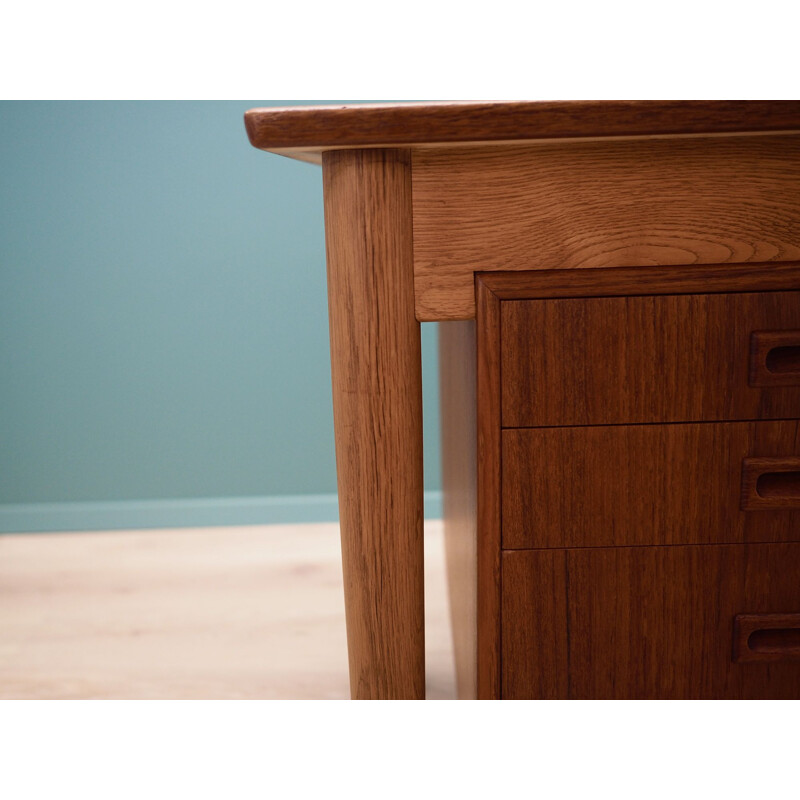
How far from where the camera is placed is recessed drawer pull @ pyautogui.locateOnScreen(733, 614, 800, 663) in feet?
2.21

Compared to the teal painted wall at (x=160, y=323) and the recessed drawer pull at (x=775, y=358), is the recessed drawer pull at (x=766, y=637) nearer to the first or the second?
the recessed drawer pull at (x=775, y=358)

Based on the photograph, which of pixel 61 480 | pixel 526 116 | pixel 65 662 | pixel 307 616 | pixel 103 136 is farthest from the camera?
pixel 61 480

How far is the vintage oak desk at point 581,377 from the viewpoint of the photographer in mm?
598

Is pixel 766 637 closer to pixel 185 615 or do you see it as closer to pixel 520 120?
pixel 520 120

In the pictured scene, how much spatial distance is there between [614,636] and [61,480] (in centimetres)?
129

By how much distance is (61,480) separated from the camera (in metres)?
1.62

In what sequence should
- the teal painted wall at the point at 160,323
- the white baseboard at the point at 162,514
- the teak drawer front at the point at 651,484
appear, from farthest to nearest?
1. the white baseboard at the point at 162,514
2. the teal painted wall at the point at 160,323
3. the teak drawer front at the point at 651,484

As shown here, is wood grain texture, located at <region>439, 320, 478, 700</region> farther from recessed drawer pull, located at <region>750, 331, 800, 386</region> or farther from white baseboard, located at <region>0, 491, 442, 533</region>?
white baseboard, located at <region>0, 491, 442, 533</region>

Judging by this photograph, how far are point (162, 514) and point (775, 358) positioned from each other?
1285 mm

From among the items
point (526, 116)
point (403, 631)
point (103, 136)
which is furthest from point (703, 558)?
point (103, 136)

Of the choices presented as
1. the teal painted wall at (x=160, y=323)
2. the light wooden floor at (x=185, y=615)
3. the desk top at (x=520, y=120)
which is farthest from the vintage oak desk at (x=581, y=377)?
the teal painted wall at (x=160, y=323)

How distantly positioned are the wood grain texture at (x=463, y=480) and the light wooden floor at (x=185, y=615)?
14 cm

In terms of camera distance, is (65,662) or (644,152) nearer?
(644,152)

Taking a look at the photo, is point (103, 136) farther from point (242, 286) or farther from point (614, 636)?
point (614, 636)
